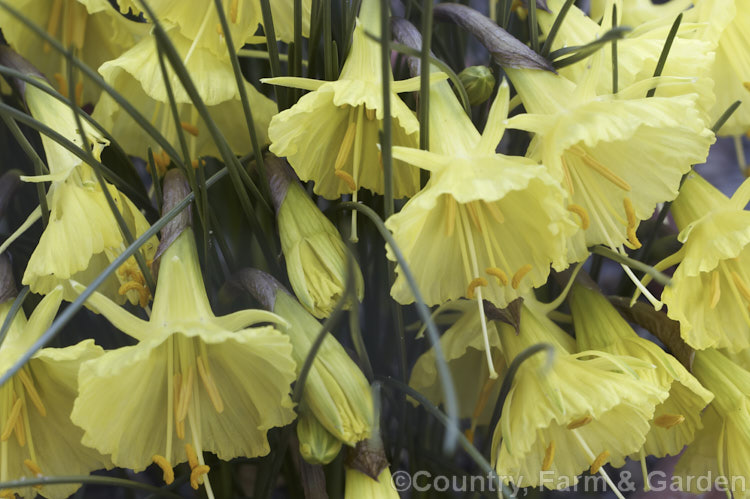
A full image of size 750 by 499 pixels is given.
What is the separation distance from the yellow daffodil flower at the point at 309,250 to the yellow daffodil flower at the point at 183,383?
0.04m

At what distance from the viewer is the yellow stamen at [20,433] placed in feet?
1.39

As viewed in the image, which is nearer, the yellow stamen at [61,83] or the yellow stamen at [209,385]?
the yellow stamen at [209,385]

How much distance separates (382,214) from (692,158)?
22 cm

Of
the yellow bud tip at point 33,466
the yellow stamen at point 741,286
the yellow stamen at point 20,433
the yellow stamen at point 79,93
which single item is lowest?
the yellow bud tip at point 33,466

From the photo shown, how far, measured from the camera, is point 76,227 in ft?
1.34

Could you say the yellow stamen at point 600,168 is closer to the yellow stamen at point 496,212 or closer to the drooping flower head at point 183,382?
the yellow stamen at point 496,212

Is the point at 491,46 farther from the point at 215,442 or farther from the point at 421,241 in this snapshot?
the point at 215,442

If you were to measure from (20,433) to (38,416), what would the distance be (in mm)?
21

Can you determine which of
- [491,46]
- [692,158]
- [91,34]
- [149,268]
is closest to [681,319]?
[692,158]

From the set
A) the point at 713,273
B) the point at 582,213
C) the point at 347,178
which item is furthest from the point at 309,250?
the point at 713,273

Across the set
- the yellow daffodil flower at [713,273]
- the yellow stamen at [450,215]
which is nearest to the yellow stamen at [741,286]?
the yellow daffodil flower at [713,273]

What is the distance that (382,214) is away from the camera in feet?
A: 1.71

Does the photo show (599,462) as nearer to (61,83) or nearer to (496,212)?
(496,212)

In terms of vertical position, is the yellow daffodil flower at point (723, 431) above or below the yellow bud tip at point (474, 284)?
below
